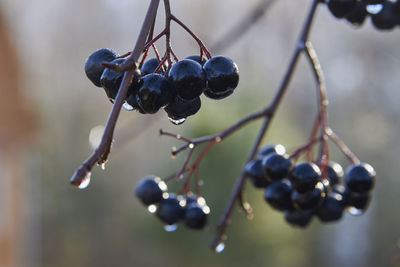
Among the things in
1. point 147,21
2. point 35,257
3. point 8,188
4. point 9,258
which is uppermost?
point 147,21

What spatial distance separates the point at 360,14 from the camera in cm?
108

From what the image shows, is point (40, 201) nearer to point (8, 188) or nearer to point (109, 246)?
point (109, 246)

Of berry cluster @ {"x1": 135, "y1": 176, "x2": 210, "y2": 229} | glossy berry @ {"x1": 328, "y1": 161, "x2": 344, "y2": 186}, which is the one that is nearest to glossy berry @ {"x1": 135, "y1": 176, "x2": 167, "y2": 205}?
berry cluster @ {"x1": 135, "y1": 176, "x2": 210, "y2": 229}

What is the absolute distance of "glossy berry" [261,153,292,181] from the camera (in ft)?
3.43

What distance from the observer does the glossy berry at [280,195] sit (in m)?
1.09

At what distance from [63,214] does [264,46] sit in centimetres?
549

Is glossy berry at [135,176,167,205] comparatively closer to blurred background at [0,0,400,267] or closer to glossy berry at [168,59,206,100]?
blurred background at [0,0,400,267]

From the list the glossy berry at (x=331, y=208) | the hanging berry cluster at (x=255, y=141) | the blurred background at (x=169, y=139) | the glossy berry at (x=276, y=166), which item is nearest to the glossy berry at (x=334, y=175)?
the hanging berry cluster at (x=255, y=141)

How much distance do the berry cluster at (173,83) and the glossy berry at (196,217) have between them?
54 centimetres

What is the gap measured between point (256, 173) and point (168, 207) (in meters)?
0.25

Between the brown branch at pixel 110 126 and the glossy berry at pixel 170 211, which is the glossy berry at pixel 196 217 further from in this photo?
the brown branch at pixel 110 126

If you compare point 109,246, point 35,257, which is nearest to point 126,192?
point 109,246

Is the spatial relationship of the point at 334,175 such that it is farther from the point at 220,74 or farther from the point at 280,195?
the point at 220,74

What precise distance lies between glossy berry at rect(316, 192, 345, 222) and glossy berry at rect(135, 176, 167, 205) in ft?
1.32
